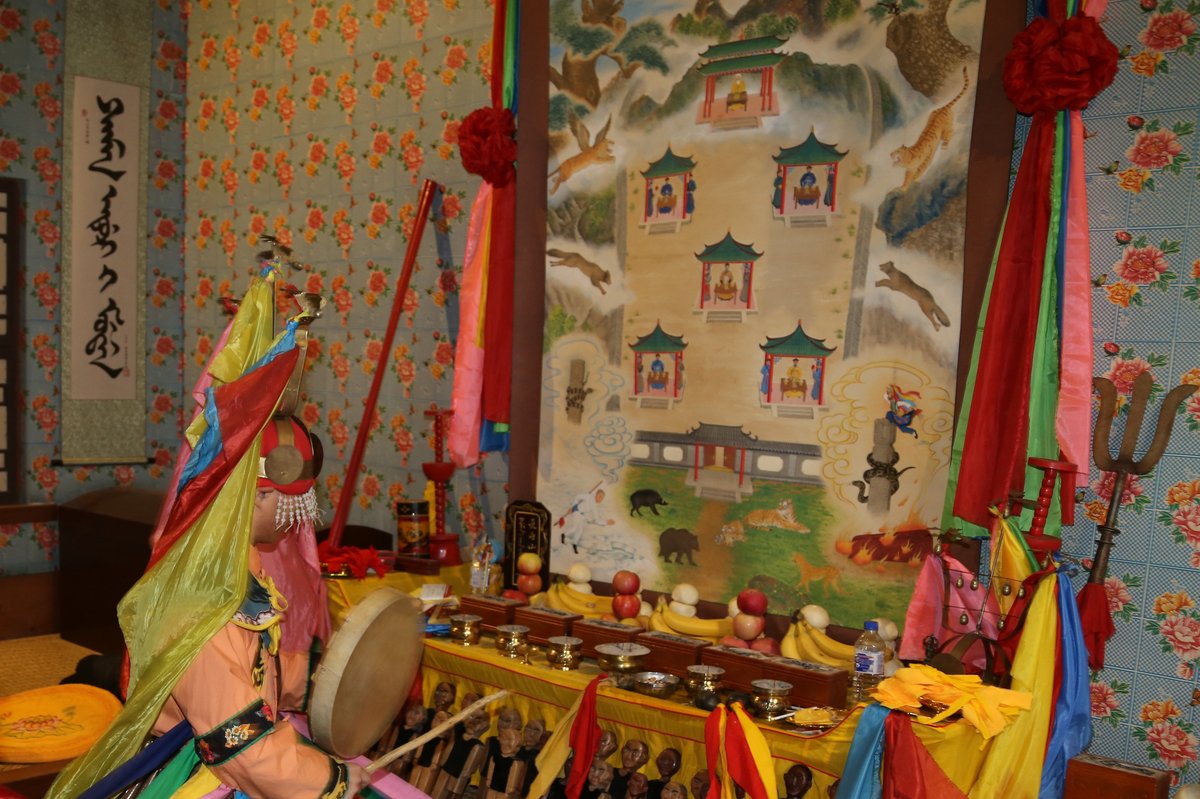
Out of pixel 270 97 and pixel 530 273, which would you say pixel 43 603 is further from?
pixel 530 273

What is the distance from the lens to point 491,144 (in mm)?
4051

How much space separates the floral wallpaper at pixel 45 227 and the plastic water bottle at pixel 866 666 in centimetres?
488

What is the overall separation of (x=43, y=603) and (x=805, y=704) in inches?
191

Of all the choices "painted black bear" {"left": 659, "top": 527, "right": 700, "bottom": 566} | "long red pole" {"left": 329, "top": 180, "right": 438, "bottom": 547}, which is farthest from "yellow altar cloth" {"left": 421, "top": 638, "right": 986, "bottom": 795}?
"long red pole" {"left": 329, "top": 180, "right": 438, "bottom": 547}

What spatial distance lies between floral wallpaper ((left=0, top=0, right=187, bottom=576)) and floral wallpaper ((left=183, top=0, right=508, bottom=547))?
332mm

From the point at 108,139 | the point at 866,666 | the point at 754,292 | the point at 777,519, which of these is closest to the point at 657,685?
the point at 866,666

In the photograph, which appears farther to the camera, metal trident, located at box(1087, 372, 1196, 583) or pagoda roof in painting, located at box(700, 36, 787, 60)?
pagoda roof in painting, located at box(700, 36, 787, 60)

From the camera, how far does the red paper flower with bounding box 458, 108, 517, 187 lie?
405cm

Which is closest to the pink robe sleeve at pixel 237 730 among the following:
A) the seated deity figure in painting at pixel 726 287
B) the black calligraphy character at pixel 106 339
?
the seated deity figure in painting at pixel 726 287

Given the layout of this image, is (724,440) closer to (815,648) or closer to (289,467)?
(815,648)

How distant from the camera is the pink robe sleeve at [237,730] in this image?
2.33 m

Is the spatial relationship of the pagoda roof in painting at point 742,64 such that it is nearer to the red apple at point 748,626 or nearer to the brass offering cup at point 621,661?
the red apple at point 748,626

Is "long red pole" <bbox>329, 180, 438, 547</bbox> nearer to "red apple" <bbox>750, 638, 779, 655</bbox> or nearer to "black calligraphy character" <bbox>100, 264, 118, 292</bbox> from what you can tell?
"red apple" <bbox>750, 638, 779, 655</bbox>

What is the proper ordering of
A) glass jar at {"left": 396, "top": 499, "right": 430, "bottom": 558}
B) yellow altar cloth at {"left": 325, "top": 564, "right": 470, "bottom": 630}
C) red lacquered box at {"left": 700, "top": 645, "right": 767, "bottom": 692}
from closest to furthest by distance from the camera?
red lacquered box at {"left": 700, "top": 645, "right": 767, "bottom": 692} → yellow altar cloth at {"left": 325, "top": 564, "right": 470, "bottom": 630} → glass jar at {"left": 396, "top": 499, "right": 430, "bottom": 558}
